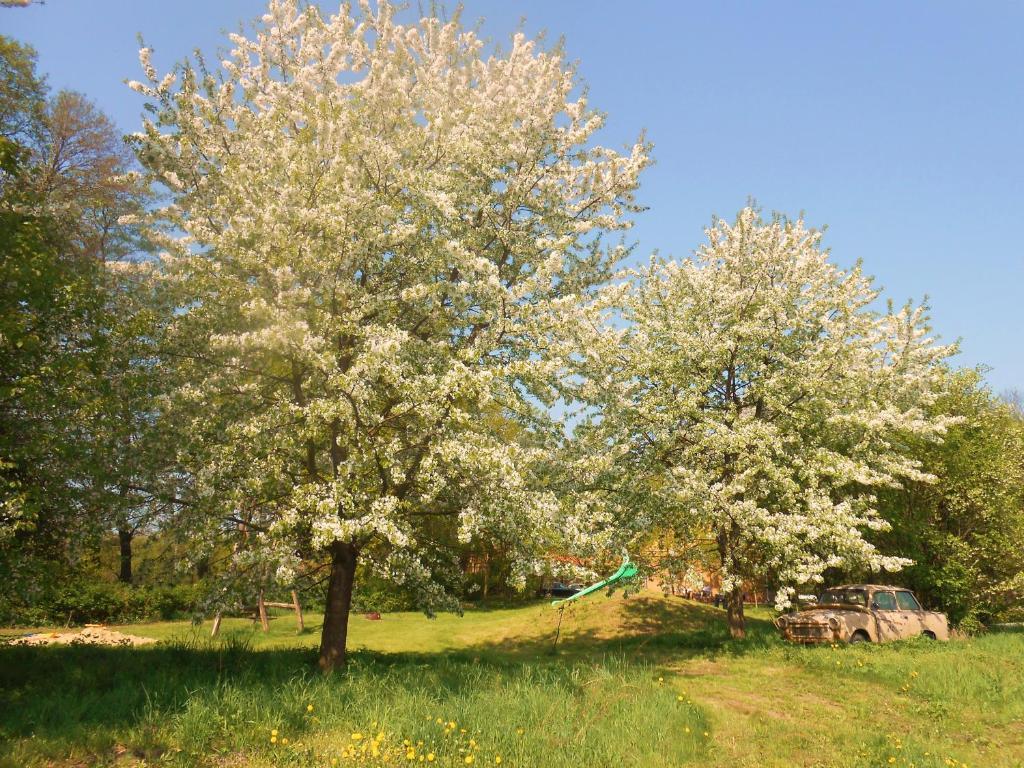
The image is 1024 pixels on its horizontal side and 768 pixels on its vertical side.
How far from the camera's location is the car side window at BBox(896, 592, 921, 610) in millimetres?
19575

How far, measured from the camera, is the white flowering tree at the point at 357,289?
422 inches

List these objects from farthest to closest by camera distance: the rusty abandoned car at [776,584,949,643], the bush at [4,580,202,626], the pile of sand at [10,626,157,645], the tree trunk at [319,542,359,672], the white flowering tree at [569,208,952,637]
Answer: the bush at [4,580,202,626]
the rusty abandoned car at [776,584,949,643]
the white flowering tree at [569,208,952,637]
the pile of sand at [10,626,157,645]
the tree trunk at [319,542,359,672]

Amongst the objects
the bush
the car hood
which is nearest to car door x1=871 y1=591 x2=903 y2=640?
the car hood

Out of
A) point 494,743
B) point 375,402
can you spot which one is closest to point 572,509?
point 375,402

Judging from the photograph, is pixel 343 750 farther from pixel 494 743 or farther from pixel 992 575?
A: pixel 992 575

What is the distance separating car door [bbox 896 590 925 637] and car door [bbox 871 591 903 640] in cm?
19

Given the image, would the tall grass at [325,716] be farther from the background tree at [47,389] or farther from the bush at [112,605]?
the bush at [112,605]

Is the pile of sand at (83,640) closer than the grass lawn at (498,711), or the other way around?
the grass lawn at (498,711)

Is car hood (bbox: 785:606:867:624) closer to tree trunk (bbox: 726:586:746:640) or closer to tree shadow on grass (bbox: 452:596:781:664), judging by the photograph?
tree shadow on grass (bbox: 452:596:781:664)

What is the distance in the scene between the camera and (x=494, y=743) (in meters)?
7.98

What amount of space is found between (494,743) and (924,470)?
20.2 metres

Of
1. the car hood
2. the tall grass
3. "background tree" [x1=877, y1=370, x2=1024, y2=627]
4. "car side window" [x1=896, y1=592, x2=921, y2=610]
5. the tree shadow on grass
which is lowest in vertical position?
the tree shadow on grass

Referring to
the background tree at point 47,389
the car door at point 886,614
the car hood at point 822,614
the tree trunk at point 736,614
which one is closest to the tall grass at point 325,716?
the background tree at point 47,389

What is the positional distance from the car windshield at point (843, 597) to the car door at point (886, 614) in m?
0.31
